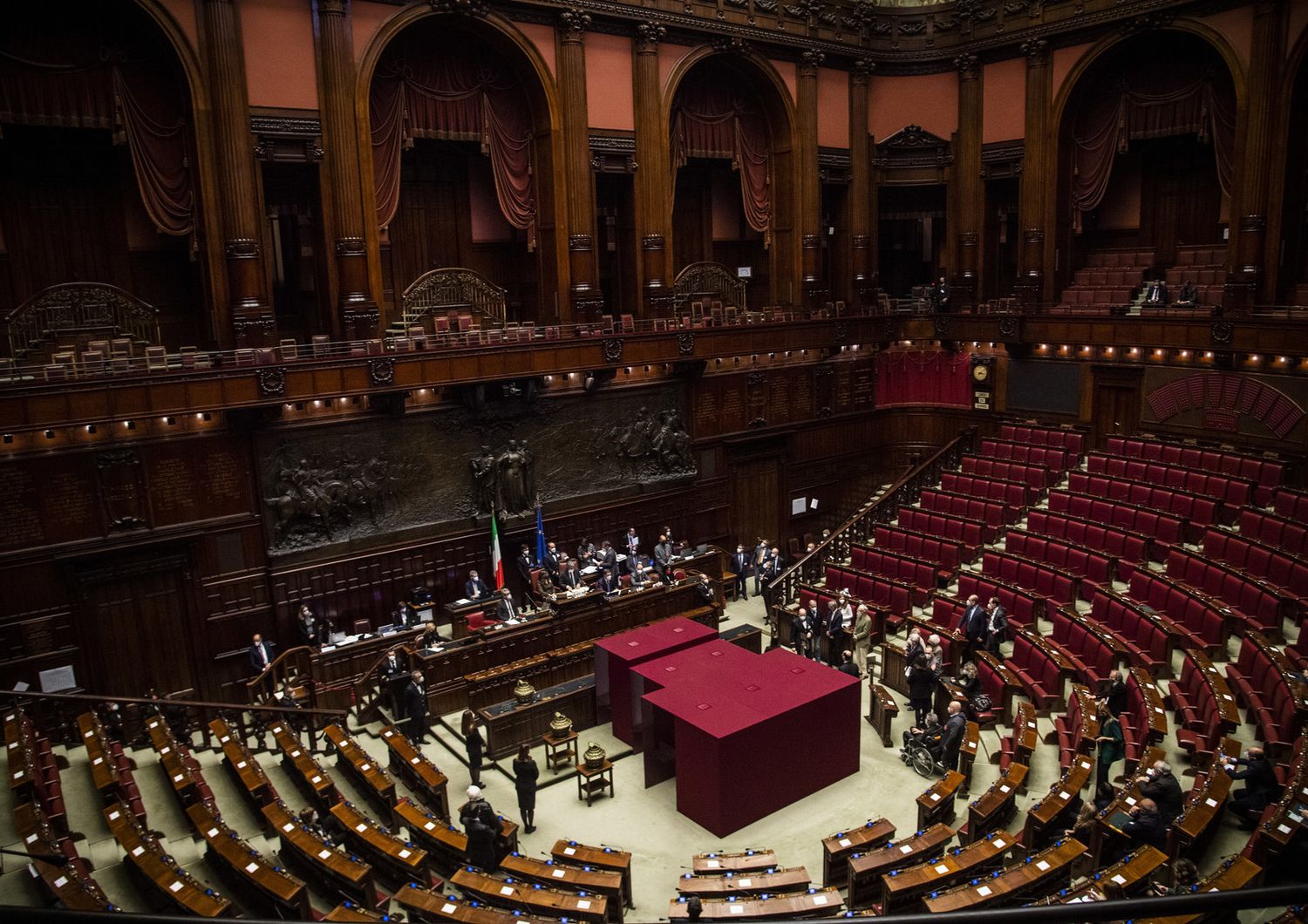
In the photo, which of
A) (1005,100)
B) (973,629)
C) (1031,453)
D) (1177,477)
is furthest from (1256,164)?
(973,629)

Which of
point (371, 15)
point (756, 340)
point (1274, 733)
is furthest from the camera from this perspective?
point (756, 340)

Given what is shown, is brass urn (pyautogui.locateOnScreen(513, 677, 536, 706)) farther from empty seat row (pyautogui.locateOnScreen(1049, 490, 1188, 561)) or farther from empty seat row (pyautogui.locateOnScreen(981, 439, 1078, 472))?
empty seat row (pyautogui.locateOnScreen(981, 439, 1078, 472))

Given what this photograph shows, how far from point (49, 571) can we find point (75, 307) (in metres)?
4.02

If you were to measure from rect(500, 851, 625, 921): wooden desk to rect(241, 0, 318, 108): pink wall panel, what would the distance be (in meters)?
11.7

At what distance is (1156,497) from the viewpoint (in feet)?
50.4

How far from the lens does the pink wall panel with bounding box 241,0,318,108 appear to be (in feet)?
47.9

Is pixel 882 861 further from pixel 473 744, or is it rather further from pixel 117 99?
pixel 117 99

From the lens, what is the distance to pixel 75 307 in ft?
47.1

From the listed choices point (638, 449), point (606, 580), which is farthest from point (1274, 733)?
point (638, 449)

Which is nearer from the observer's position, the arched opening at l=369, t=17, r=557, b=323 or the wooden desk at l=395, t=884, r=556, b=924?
the wooden desk at l=395, t=884, r=556, b=924

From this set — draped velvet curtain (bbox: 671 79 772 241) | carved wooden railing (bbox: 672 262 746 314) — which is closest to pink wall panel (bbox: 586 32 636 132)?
draped velvet curtain (bbox: 671 79 772 241)

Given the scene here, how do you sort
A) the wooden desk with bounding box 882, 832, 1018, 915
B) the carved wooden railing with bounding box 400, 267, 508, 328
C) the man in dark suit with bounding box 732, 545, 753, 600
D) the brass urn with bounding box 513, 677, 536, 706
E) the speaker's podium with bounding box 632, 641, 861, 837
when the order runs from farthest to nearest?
the man in dark suit with bounding box 732, 545, 753, 600 < the carved wooden railing with bounding box 400, 267, 508, 328 < the brass urn with bounding box 513, 677, 536, 706 < the speaker's podium with bounding box 632, 641, 861, 837 < the wooden desk with bounding box 882, 832, 1018, 915

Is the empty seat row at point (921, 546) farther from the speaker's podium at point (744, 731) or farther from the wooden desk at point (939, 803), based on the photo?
the wooden desk at point (939, 803)

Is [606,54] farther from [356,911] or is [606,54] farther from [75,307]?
[356,911]
